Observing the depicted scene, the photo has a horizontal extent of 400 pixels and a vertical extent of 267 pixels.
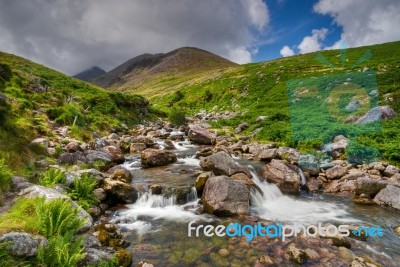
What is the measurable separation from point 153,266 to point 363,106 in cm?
2923

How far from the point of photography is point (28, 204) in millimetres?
8016

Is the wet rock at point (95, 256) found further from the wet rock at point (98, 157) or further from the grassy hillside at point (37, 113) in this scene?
the wet rock at point (98, 157)

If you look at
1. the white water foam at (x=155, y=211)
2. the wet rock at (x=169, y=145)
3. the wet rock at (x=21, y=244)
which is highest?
the wet rock at (x=169, y=145)

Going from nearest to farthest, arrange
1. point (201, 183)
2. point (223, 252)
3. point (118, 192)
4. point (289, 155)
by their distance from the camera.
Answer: point (223, 252) < point (118, 192) < point (201, 183) < point (289, 155)

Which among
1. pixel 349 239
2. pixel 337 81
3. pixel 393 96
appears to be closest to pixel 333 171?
pixel 349 239

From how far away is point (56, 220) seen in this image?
7.31 meters

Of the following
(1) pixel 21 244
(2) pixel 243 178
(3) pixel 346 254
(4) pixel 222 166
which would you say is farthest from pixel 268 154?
(1) pixel 21 244

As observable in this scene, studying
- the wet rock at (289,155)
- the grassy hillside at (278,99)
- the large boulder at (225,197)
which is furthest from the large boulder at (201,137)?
the large boulder at (225,197)

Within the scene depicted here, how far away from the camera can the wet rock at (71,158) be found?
1466cm

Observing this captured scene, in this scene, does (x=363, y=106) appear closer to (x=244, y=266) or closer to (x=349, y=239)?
(x=349, y=239)

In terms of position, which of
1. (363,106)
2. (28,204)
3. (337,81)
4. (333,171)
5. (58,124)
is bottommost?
(28,204)

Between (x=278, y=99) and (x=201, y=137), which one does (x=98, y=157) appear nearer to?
(x=201, y=137)

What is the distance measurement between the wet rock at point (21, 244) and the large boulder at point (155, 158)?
1275 centimetres

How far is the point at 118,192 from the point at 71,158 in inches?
169
